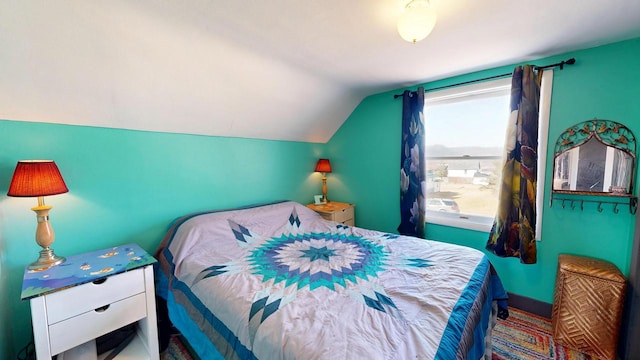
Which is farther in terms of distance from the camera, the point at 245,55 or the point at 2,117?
the point at 245,55

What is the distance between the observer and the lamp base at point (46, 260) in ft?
4.59

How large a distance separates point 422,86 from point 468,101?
0.49 meters

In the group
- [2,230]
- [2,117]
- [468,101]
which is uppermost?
[468,101]

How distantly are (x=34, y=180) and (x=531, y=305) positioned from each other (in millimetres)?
3749

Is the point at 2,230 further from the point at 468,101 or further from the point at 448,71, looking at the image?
the point at 468,101

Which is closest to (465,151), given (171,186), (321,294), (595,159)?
(595,159)

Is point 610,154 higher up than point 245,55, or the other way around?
point 245,55

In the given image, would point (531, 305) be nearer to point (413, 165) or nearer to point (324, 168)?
point (413, 165)

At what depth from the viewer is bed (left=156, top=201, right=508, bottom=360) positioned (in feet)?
3.11

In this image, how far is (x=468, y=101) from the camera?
242 cm

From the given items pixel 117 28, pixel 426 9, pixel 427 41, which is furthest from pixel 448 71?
pixel 117 28

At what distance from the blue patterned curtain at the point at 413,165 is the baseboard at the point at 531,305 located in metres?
0.95

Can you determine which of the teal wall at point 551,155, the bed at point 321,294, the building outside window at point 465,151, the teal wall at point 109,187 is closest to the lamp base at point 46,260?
the teal wall at point 109,187

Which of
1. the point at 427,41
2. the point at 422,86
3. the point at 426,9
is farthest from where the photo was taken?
the point at 422,86
